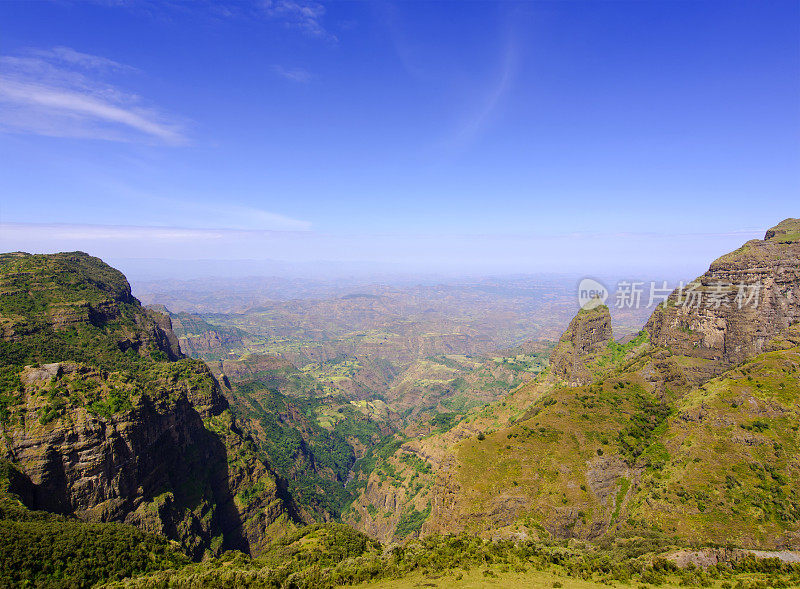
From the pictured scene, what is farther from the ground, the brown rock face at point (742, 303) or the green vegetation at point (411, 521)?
the brown rock face at point (742, 303)

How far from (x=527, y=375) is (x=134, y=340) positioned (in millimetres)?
181659

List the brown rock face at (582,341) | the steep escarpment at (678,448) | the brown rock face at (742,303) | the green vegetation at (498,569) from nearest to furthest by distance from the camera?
the green vegetation at (498,569)
the steep escarpment at (678,448)
the brown rock face at (742,303)
the brown rock face at (582,341)

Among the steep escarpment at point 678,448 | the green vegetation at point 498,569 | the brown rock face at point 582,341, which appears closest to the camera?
the green vegetation at point 498,569

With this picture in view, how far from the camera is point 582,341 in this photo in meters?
108

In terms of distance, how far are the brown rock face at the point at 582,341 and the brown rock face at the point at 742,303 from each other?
25484 millimetres

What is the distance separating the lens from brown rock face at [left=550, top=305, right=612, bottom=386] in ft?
348

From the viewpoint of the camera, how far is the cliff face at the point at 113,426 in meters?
47.5

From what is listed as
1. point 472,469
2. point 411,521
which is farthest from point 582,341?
point 411,521

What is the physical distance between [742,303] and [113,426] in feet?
386

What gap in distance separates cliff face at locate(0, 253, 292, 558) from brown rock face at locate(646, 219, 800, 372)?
339 feet

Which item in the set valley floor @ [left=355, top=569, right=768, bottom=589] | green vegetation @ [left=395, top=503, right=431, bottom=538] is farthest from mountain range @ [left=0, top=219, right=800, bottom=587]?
green vegetation @ [left=395, top=503, right=431, bottom=538]

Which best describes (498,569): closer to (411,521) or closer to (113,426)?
(113,426)

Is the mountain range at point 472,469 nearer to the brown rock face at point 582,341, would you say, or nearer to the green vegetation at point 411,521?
the green vegetation at point 411,521

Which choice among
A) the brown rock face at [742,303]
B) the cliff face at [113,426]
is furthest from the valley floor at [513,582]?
the brown rock face at [742,303]
